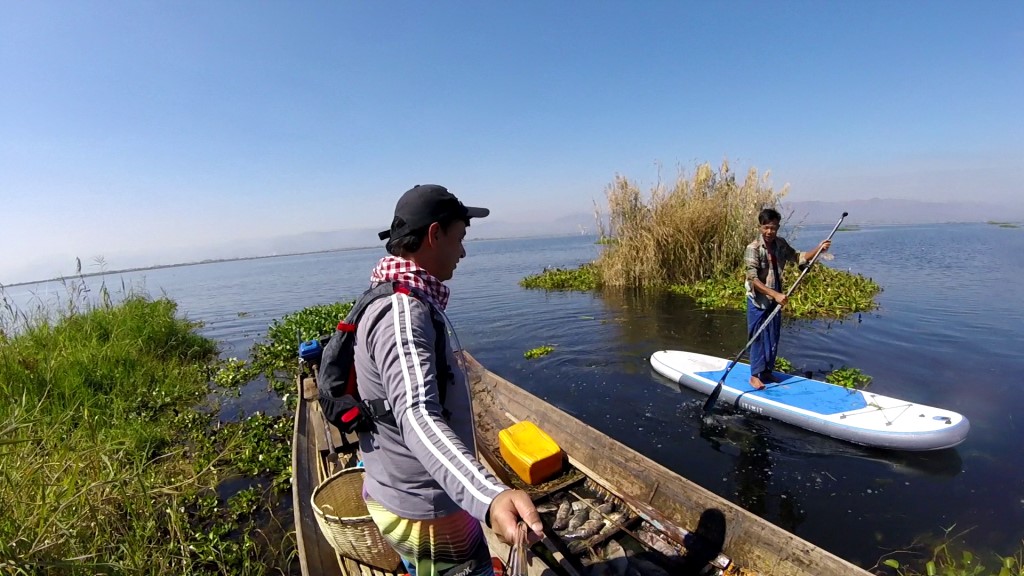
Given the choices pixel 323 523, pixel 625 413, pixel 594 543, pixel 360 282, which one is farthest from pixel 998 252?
pixel 360 282

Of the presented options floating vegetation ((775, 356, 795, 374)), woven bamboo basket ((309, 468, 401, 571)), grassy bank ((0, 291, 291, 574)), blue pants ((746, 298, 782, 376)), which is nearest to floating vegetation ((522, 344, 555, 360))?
floating vegetation ((775, 356, 795, 374))

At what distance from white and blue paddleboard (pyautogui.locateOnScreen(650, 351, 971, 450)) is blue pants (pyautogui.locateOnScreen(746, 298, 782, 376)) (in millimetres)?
386

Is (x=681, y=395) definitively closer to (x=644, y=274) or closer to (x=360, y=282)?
(x=644, y=274)

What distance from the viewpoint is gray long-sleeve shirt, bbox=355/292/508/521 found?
1493 mm

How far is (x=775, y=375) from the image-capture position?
8.28 metres

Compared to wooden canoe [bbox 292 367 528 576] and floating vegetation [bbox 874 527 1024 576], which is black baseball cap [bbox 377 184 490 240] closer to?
wooden canoe [bbox 292 367 528 576]

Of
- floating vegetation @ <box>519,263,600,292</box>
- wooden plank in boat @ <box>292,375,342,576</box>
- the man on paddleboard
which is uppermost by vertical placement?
the man on paddleboard

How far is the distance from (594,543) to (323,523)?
252cm

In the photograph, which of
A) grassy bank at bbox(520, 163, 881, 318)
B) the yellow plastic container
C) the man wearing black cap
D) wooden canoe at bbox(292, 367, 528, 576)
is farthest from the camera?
grassy bank at bbox(520, 163, 881, 318)

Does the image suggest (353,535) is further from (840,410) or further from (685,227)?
(685,227)

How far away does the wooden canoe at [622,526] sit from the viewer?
3617 millimetres

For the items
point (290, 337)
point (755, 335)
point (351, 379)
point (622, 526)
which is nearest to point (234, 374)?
point (290, 337)

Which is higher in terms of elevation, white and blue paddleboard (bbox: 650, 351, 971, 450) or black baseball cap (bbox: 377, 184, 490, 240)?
black baseball cap (bbox: 377, 184, 490, 240)

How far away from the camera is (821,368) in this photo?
31.5 feet
